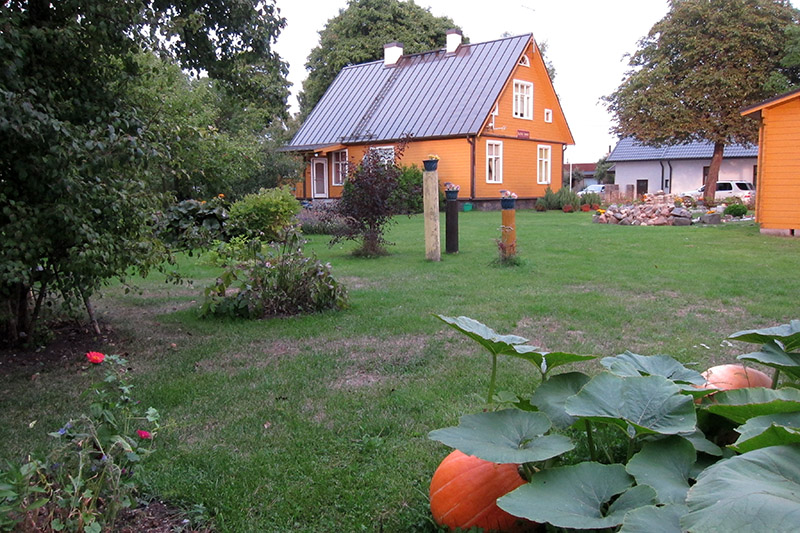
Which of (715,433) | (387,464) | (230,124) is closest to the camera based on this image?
(715,433)

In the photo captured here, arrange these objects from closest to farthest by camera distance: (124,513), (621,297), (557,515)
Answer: (557,515), (124,513), (621,297)

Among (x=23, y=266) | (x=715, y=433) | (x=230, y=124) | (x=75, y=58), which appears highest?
(x=230, y=124)

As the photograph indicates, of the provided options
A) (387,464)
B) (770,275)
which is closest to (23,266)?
(387,464)

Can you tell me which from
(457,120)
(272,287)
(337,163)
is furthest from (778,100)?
(337,163)

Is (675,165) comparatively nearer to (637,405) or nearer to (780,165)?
(780,165)

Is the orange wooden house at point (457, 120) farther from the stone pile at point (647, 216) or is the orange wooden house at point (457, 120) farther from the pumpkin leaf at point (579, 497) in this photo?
the pumpkin leaf at point (579, 497)

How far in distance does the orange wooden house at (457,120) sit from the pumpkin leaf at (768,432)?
23.3m

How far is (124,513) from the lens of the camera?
2.48m

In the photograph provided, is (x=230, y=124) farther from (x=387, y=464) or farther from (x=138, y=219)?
(x=387, y=464)

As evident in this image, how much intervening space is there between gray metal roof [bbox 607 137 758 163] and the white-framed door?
67.8ft

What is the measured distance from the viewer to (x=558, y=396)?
233 cm

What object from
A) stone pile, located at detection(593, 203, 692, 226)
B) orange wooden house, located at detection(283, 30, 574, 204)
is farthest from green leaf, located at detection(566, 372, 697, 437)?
orange wooden house, located at detection(283, 30, 574, 204)

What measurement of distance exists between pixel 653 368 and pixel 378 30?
40219 millimetres

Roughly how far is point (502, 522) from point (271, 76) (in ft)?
15.6
